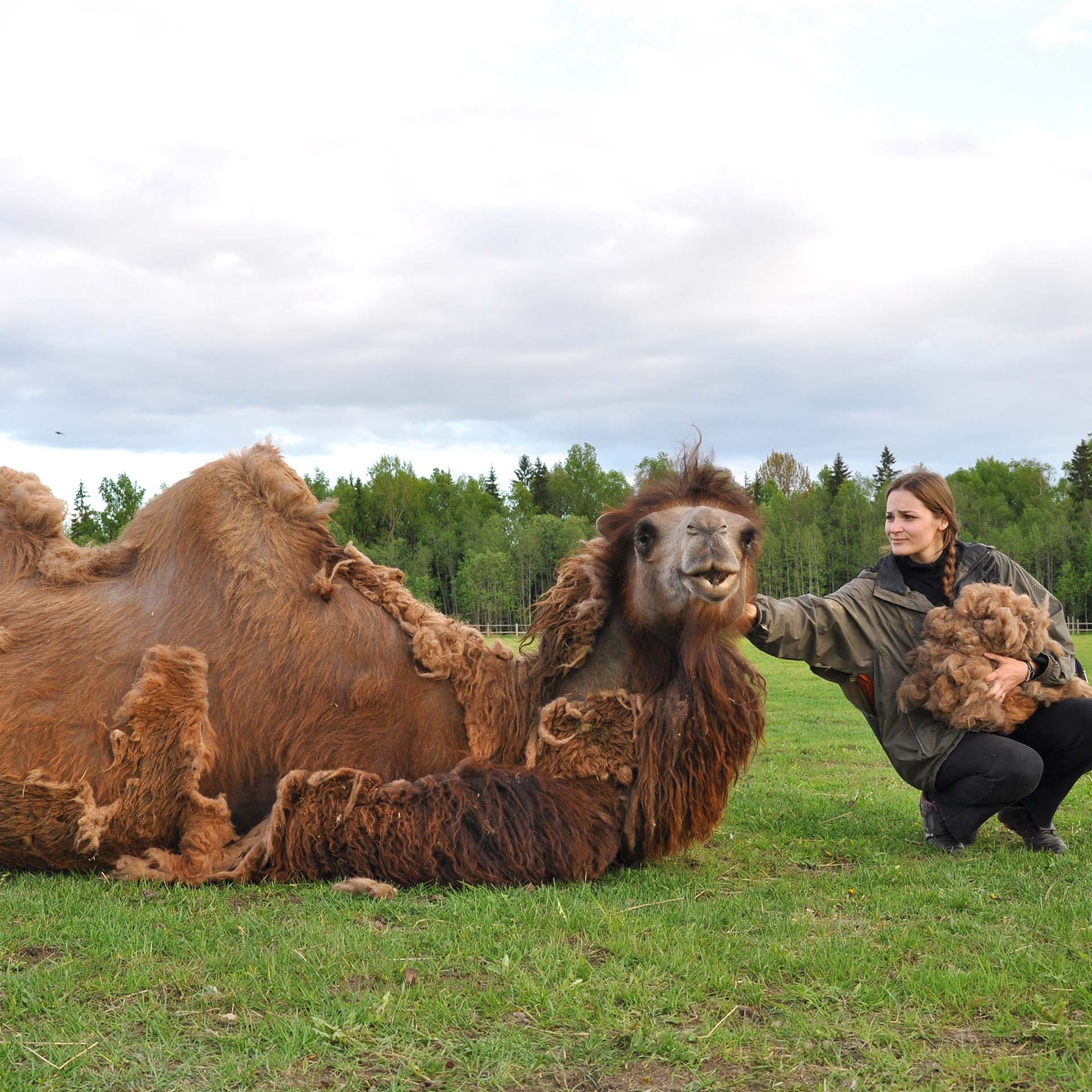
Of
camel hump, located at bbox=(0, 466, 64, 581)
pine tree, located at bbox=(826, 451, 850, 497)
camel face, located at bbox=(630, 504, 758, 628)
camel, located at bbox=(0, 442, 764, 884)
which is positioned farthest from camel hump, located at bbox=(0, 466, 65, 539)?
pine tree, located at bbox=(826, 451, 850, 497)

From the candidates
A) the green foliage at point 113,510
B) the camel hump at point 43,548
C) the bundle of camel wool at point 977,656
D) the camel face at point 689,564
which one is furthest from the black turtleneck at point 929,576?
the green foliage at point 113,510

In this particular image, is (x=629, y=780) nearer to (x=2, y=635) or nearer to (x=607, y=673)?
(x=607, y=673)

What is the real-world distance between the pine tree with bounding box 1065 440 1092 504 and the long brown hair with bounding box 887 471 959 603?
87182 mm

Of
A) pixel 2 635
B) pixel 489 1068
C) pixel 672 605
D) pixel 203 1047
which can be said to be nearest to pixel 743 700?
pixel 672 605

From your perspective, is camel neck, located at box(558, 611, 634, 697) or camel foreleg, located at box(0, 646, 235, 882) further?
camel neck, located at box(558, 611, 634, 697)

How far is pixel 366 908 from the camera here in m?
4.10

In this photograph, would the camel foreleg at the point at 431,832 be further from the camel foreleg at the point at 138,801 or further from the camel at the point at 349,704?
the camel foreleg at the point at 138,801

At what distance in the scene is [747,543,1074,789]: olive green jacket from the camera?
5328 millimetres

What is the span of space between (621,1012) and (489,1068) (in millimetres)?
460

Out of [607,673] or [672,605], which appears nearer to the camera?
[672,605]

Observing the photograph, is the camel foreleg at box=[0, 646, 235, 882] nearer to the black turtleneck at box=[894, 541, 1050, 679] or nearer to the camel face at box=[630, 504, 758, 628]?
the camel face at box=[630, 504, 758, 628]

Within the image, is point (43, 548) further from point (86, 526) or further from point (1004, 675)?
point (86, 526)

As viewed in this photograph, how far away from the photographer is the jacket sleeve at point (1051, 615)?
538 cm

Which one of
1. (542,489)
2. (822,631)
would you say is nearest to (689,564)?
(822,631)
